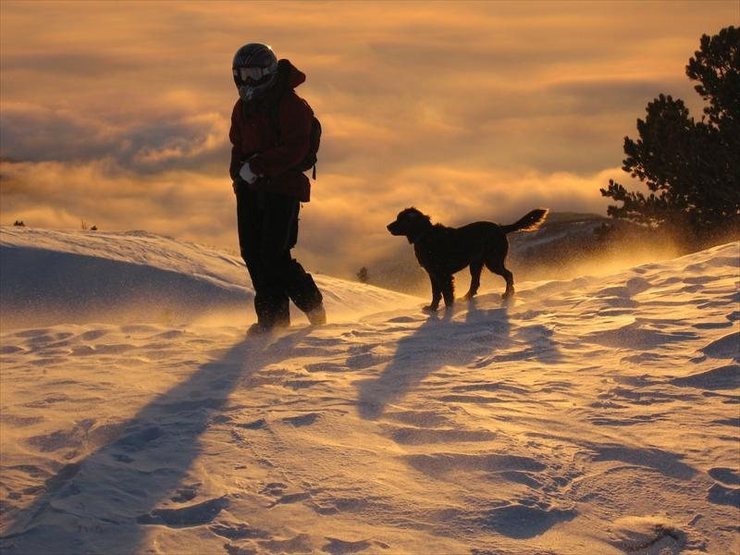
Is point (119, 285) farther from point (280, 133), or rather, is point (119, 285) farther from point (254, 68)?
point (254, 68)

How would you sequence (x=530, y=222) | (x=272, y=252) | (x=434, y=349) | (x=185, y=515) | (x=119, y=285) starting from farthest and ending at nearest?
1. (x=119, y=285)
2. (x=530, y=222)
3. (x=272, y=252)
4. (x=434, y=349)
5. (x=185, y=515)

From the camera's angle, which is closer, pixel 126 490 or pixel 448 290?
pixel 126 490

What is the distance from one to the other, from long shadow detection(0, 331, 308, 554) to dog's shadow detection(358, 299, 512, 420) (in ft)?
2.94

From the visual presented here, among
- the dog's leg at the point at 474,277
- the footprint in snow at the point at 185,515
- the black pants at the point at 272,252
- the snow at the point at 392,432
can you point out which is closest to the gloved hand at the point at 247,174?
the black pants at the point at 272,252

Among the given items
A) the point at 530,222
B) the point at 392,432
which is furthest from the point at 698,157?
the point at 392,432

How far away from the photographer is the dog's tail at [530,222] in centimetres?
930

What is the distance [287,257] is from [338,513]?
4129 millimetres

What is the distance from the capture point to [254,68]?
741cm

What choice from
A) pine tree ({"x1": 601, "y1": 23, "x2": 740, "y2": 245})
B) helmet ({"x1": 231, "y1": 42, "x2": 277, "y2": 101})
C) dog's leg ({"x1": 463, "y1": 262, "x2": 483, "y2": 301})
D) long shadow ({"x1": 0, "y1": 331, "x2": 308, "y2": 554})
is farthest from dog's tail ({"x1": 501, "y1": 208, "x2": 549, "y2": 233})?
pine tree ({"x1": 601, "y1": 23, "x2": 740, "y2": 245})

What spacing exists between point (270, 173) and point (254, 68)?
30.6 inches

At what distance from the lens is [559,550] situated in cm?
382

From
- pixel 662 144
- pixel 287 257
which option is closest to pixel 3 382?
pixel 287 257

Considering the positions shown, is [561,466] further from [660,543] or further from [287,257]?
[287,257]

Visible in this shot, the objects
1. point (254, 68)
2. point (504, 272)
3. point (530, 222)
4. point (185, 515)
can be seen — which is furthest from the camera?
point (530, 222)
